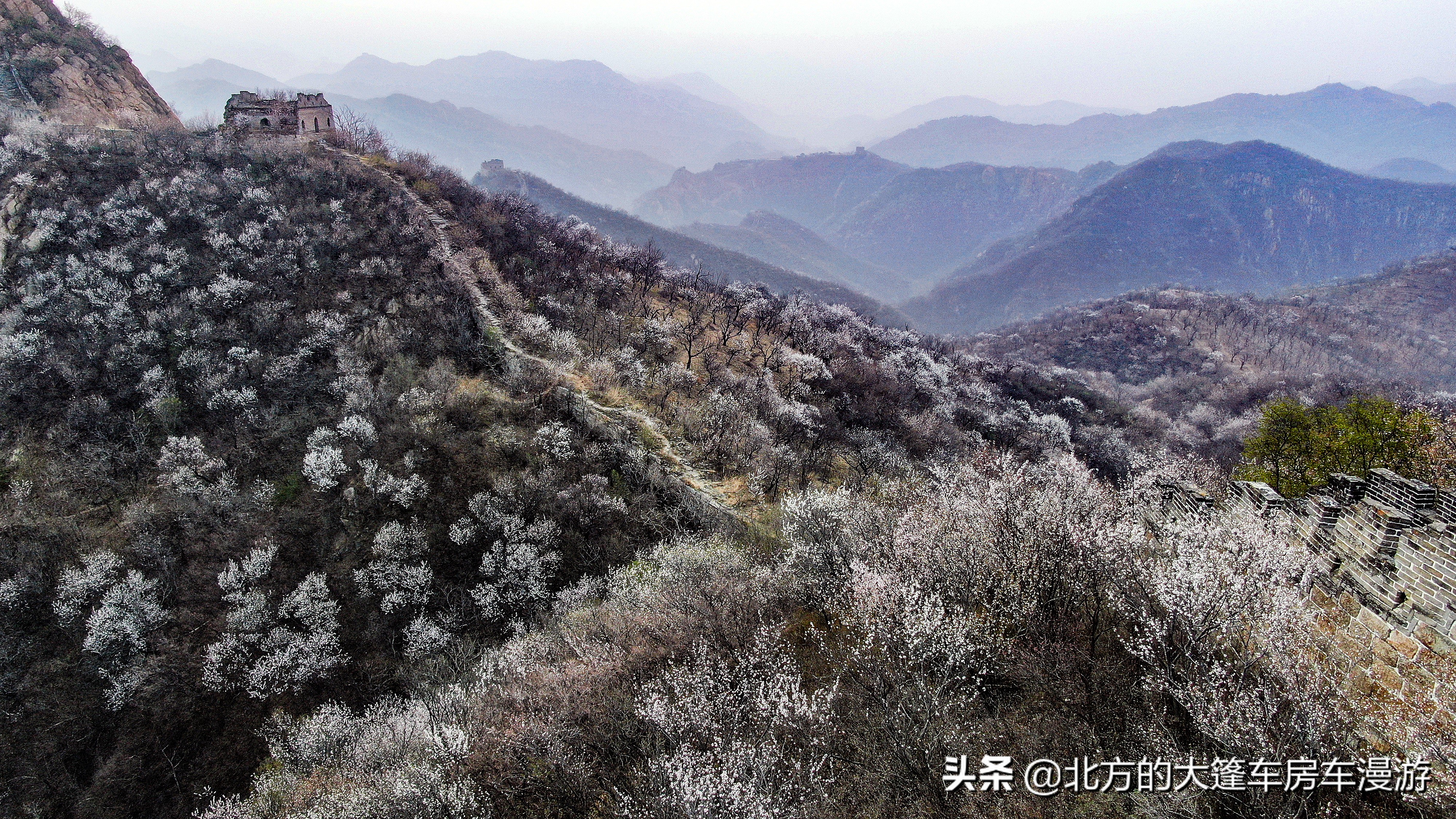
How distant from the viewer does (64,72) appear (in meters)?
48.8

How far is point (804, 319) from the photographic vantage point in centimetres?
5338

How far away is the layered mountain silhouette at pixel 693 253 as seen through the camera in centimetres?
15538

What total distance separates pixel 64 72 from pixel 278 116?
16.2m

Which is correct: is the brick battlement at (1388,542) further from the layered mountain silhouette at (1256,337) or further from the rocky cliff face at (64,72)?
the layered mountain silhouette at (1256,337)

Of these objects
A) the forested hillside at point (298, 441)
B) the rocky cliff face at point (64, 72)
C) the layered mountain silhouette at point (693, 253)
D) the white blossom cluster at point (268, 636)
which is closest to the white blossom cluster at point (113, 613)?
the forested hillside at point (298, 441)

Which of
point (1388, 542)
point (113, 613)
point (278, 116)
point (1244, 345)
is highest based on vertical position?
point (278, 116)

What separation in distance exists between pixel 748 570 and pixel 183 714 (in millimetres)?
21417

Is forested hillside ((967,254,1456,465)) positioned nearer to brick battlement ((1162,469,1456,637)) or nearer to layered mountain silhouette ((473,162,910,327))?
layered mountain silhouette ((473,162,910,327))

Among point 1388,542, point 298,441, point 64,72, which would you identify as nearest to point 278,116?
point 64,72

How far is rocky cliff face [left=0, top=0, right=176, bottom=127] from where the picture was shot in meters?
46.2

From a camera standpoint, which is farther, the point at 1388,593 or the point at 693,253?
the point at 693,253

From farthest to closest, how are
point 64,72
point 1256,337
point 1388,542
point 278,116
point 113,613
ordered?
point 1256,337, point 278,116, point 64,72, point 113,613, point 1388,542

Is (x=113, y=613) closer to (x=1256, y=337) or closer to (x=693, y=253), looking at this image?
(x=1256, y=337)

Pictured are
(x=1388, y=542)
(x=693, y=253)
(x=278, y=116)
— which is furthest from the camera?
(x=693, y=253)
